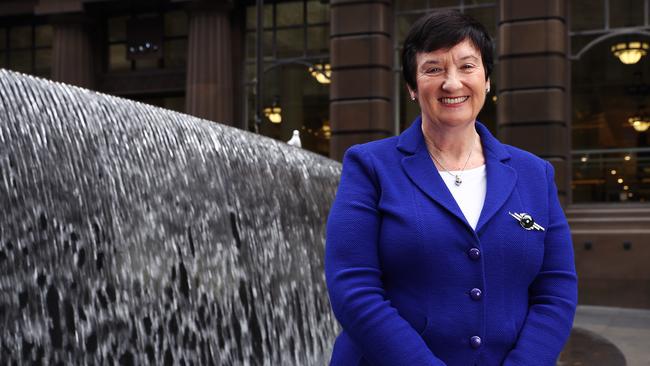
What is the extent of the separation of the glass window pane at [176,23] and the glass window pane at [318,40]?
3124mm

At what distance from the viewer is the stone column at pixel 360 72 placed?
15.0m

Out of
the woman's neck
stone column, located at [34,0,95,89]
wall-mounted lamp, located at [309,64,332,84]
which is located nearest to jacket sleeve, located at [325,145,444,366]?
the woman's neck

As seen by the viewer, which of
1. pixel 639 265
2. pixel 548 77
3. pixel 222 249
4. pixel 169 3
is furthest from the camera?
pixel 169 3

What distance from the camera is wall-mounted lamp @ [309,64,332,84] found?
1605 centimetres

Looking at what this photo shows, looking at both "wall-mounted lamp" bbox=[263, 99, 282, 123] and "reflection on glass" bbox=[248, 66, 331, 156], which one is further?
"wall-mounted lamp" bbox=[263, 99, 282, 123]

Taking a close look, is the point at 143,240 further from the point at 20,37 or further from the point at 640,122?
the point at 20,37

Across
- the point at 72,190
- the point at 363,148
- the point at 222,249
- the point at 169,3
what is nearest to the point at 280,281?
the point at 222,249

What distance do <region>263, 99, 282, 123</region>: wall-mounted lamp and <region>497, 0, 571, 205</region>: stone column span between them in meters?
4.89

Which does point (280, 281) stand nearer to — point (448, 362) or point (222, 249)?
point (222, 249)

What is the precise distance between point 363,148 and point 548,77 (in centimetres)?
1208

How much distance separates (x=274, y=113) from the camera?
648 inches

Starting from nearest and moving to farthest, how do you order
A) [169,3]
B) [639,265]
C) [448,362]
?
[448,362]
[639,265]
[169,3]

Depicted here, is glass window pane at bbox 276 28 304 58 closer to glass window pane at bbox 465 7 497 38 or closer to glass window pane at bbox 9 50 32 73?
glass window pane at bbox 465 7 497 38

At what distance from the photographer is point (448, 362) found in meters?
2.17
